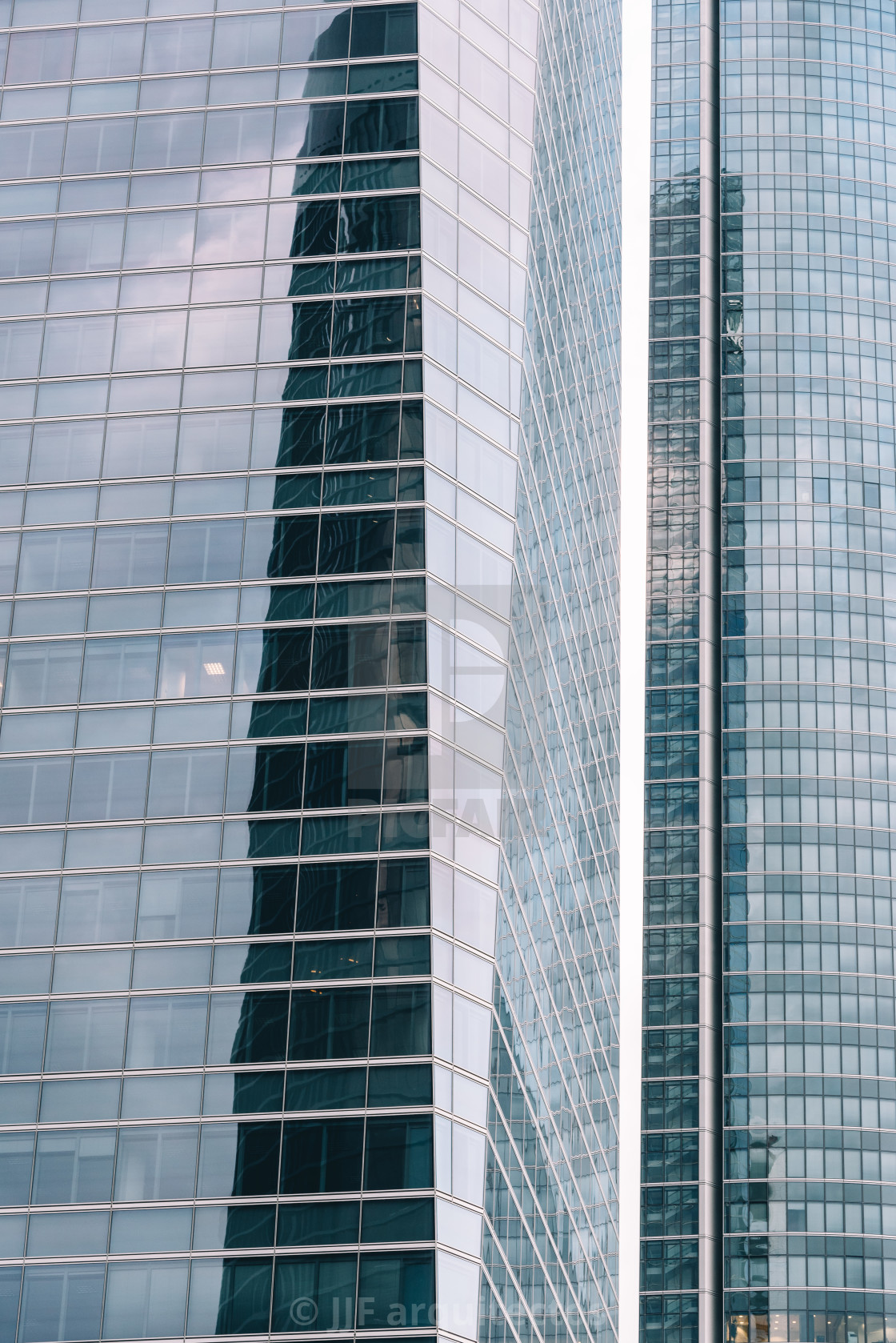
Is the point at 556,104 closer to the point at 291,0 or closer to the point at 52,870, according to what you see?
the point at 291,0

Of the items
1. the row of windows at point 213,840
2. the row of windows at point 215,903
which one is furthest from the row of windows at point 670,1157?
the row of windows at point 215,903

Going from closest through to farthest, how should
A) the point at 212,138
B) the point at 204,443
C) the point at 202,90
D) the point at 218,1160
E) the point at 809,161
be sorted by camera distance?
the point at 218,1160, the point at 204,443, the point at 212,138, the point at 202,90, the point at 809,161

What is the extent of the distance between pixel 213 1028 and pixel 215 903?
4.46 metres

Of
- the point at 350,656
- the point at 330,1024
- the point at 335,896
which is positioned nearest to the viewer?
the point at 330,1024

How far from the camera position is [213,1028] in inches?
2394

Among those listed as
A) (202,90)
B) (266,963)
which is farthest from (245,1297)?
(202,90)

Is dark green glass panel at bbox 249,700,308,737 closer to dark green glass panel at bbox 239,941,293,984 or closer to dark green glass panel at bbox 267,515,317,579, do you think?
dark green glass panel at bbox 267,515,317,579

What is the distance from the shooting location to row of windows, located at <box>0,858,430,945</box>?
60906mm

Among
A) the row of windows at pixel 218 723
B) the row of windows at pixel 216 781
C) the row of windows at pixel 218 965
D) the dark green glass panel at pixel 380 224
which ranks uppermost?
the dark green glass panel at pixel 380 224

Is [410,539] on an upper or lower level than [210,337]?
lower

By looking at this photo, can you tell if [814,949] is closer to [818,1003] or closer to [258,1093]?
[818,1003]

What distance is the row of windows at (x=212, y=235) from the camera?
70000 mm

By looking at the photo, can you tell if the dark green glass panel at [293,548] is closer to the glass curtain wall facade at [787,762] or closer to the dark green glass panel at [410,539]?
the dark green glass panel at [410,539]

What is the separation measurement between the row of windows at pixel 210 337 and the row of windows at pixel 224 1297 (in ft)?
111
